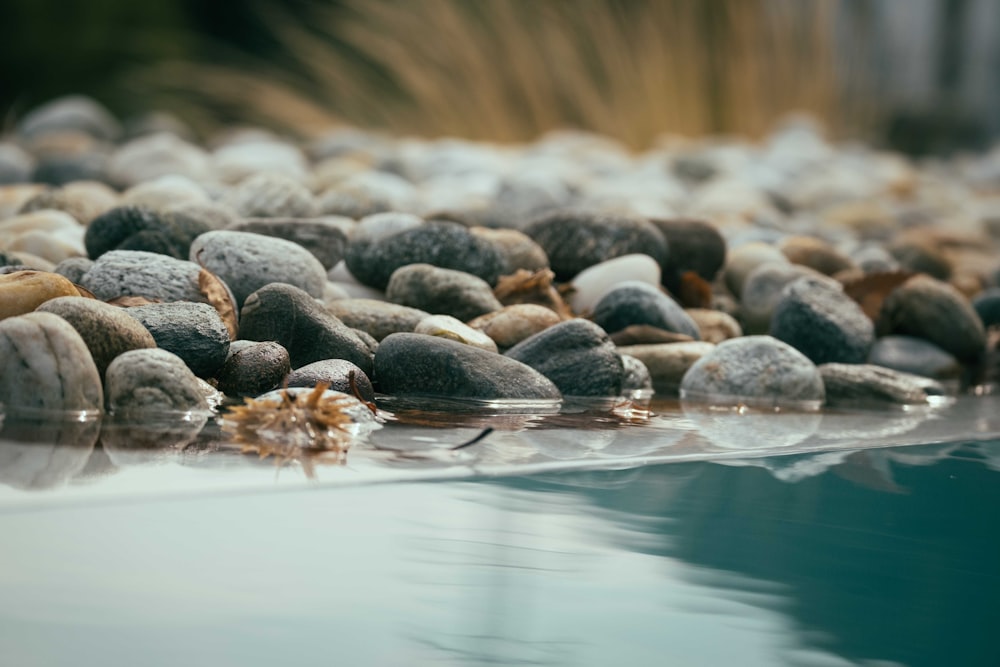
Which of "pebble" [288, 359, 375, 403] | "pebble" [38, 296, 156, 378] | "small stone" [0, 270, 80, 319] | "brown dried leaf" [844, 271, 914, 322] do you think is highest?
"brown dried leaf" [844, 271, 914, 322]

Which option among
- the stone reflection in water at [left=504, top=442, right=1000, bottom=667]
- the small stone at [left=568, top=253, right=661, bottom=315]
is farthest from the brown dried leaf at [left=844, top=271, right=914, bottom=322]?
the stone reflection in water at [left=504, top=442, right=1000, bottom=667]

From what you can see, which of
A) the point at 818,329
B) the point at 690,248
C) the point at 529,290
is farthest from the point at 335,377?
the point at 690,248

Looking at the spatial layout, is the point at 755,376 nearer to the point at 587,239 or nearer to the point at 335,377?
the point at 587,239

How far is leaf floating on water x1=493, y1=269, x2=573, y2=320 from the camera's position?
3.10 m

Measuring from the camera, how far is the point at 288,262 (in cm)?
274

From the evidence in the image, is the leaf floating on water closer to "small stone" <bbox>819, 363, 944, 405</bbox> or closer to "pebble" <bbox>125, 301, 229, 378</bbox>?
"small stone" <bbox>819, 363, 944, 405</bbox>

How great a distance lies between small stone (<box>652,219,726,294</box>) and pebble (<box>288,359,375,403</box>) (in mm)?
1672

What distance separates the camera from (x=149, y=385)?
2.00 meters

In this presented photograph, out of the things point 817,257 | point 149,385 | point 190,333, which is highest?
point 817,257

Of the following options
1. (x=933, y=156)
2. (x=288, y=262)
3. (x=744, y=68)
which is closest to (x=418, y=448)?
(x=288, y=262)

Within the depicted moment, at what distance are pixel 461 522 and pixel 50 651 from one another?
21.0 inches

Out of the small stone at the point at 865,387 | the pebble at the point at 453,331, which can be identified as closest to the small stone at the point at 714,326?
the small stone at the point at 865,387

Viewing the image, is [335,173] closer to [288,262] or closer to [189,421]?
[288,262]

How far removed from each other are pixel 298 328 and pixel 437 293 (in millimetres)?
562
